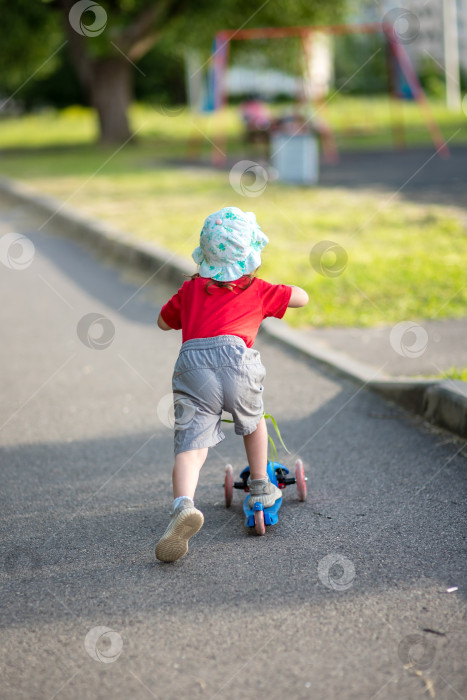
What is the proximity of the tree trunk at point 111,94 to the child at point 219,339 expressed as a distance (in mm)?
21163

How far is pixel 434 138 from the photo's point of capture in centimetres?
2081

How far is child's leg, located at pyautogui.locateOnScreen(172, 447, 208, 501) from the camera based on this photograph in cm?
338

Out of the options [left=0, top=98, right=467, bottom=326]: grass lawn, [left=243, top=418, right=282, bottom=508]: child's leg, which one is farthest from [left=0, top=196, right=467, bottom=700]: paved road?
[left=0, top=98, right=467, bottom=326]: grass lawn

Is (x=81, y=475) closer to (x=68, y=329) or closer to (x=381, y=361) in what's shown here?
(x=381, y=361)

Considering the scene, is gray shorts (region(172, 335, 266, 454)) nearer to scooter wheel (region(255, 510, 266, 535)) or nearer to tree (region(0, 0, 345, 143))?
scooter wheel (region(255, 510, 266, 535))

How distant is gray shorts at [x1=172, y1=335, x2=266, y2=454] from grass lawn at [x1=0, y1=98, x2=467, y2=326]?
10.7 ft

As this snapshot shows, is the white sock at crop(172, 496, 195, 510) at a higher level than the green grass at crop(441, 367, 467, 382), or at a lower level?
lower

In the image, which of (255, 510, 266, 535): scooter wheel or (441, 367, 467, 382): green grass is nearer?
(255, 510, 266, 535): scooter wheel

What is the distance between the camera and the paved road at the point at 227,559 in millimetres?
2605

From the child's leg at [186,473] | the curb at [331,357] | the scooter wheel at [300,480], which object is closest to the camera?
the child's leg at [186,473]

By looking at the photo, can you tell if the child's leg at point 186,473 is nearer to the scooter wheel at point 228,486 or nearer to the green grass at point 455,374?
the scooter wheel at point 228,486

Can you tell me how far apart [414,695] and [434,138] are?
19710 mm

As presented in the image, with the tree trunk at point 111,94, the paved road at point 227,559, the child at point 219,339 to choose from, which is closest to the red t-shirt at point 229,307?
the child at point 219,339

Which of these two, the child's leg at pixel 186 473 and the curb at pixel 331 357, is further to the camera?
the curb at pixel 331 357
